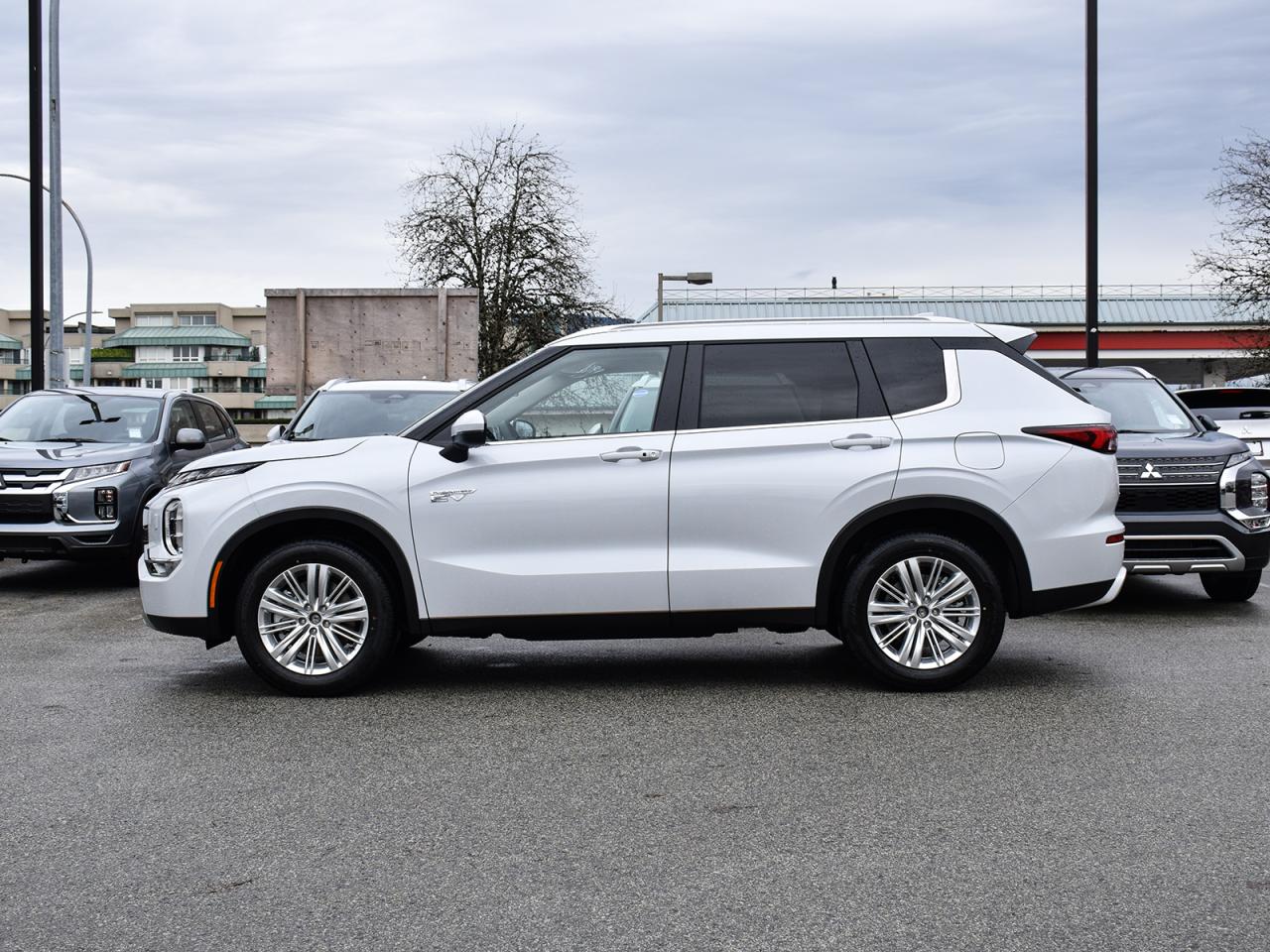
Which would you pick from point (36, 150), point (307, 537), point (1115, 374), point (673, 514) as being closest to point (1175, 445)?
point (1115, 374)

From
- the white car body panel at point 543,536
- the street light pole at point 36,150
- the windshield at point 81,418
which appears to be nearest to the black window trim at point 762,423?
the white car body panel at point 543,536

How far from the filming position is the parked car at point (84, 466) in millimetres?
10445

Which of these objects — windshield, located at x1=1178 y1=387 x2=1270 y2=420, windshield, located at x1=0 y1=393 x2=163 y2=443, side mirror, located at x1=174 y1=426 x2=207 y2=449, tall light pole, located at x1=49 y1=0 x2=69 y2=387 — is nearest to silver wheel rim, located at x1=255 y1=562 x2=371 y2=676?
side mirror, located at x1=174 y1=426 x2=207 y2=449

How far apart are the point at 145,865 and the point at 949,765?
291 centimetres

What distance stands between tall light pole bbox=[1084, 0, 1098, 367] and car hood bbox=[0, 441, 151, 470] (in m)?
11.9

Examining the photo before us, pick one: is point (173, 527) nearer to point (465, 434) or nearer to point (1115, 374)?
point (465, 434)

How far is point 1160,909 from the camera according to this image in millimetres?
3504

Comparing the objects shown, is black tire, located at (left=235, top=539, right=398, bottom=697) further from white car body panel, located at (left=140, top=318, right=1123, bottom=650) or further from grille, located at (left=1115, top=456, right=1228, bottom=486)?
grille, located at (left=1115, top=456, right=1228, bottom=486)

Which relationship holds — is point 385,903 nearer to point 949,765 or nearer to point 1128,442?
point 949,765

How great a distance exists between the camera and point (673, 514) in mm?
6160

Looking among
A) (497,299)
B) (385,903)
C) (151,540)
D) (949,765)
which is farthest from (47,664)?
(497,299)

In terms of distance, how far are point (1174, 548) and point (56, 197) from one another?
55.5ft

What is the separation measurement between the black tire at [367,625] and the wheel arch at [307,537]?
7 cm

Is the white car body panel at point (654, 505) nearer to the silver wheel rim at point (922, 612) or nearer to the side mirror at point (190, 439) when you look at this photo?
the silver wheel rim at point (922, 612)
